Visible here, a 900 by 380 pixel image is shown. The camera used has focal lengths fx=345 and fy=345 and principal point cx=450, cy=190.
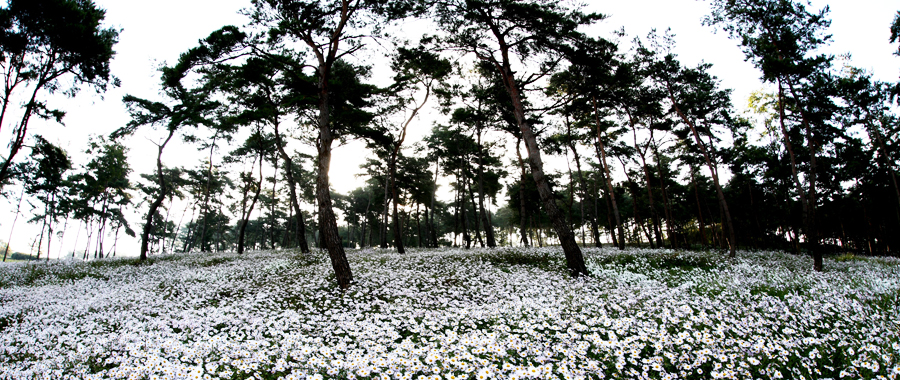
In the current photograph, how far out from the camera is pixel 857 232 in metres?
29.0

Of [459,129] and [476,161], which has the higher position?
[459,129]

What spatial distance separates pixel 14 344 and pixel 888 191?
41999mm

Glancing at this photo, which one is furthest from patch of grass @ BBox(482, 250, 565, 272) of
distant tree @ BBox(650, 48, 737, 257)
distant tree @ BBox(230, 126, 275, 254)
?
distant tree @ BBox(230, 126, 275, 254)

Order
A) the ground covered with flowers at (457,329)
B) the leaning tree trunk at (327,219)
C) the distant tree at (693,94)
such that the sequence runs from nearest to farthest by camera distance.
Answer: the ground covered with flowers at (457,329)
the leaning tree trunk at (327,219)
the distant tree at (693,94)

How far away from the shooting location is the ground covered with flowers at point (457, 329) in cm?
382

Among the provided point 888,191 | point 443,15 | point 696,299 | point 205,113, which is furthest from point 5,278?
point 888,191

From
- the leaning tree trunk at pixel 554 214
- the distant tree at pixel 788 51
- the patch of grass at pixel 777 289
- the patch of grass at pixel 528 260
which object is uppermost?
the distant tree at pixel 788 51

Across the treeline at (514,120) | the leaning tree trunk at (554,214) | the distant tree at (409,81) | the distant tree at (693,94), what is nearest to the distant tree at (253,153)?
the treeline at (514,120)

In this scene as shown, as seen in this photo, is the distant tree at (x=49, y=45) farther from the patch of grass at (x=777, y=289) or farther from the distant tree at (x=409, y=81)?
the patch of grass at (x=777, y=289)

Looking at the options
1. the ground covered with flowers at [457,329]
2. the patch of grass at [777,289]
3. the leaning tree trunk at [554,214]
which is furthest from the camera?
the leaning tree trunk at [554,214]

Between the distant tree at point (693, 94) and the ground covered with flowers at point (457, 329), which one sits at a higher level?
the distant tree at point (693, 94)

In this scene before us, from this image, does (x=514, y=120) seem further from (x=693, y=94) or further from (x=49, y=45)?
(x=49, y=45)

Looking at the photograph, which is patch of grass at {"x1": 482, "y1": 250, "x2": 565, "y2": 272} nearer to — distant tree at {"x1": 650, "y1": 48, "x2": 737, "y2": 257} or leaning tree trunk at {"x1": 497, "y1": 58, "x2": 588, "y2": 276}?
leaning tree trunk at {"x1": 497, "y1": 58, "x2": 588, "y2": 276}

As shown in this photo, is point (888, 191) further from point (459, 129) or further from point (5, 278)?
point (5, 278)
